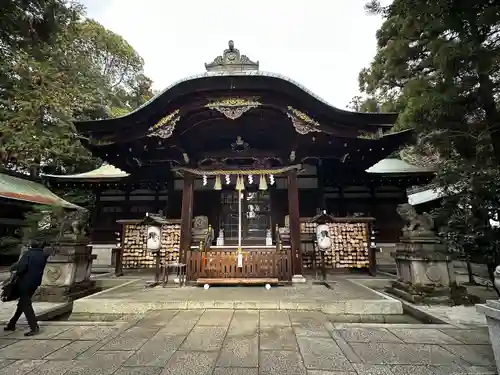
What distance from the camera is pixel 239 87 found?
21.8 ft

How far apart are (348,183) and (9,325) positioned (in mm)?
10805

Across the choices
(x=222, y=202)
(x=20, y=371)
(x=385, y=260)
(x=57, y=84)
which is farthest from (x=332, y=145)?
(x=57, y=84)

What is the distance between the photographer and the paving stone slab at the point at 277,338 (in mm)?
3188

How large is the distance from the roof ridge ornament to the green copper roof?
396 inches

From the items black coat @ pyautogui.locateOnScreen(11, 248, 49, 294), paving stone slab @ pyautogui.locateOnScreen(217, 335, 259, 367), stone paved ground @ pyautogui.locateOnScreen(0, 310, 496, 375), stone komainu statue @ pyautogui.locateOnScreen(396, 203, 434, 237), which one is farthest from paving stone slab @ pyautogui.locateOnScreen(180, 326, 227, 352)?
stone komainu statue @ pyautogui.locateOnScreen(396, 203, 434, 237)

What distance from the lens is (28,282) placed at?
155 inches

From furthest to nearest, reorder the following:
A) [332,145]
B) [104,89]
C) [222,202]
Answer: [104,89]
[222,202]
[332,145]

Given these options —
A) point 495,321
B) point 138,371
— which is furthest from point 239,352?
point 495,321

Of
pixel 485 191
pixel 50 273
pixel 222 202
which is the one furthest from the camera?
pixel 222 202

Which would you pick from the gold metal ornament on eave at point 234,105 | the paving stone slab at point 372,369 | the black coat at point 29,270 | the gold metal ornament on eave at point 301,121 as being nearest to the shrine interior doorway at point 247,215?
the gold metal ornament on eave at point 301,121

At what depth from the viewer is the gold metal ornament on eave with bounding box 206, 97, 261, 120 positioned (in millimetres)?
6762

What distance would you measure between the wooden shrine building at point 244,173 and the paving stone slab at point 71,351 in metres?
3.38

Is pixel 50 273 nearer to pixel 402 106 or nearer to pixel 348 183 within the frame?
pixel 348 183

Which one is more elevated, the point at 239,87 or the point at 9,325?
the point at 239,87
